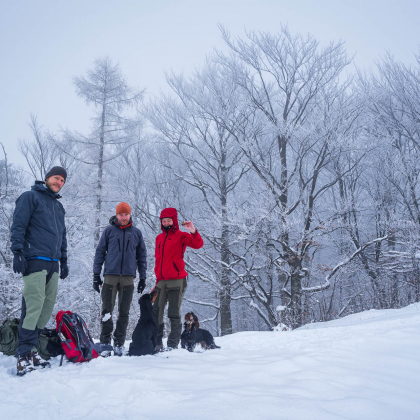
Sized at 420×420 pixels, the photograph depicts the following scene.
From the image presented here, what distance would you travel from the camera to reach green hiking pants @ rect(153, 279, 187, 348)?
351 centimetres

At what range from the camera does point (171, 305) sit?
3.51 m

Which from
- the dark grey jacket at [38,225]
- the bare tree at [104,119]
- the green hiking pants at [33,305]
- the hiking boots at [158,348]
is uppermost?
the bare tree at [104,119]

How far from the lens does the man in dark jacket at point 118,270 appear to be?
3.46 meters

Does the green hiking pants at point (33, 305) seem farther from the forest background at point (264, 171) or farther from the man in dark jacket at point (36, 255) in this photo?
the forest background at point (264, 171)

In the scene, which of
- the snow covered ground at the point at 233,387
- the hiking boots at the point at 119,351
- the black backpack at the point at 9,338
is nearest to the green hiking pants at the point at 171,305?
the hiking boots at the point at 119,351

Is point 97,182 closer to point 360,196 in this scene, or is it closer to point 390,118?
point 360,196

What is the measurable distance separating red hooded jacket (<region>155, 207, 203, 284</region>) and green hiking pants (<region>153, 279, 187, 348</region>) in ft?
0.28

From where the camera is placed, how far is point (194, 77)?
10.6m

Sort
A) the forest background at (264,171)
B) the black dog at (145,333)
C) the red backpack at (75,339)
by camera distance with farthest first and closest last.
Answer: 1. the forest background at (264,171)
2. the black dog at (145,333)
3. the red backpack at (75,339)

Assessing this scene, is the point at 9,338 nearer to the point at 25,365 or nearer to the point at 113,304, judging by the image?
the point at 25,365

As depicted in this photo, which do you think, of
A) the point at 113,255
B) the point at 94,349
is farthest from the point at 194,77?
the point at 94,349

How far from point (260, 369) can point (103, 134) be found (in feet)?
39.2

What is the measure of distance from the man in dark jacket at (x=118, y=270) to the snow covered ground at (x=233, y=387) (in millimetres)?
728

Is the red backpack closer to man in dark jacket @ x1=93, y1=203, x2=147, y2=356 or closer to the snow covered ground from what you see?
the snow covered ground
